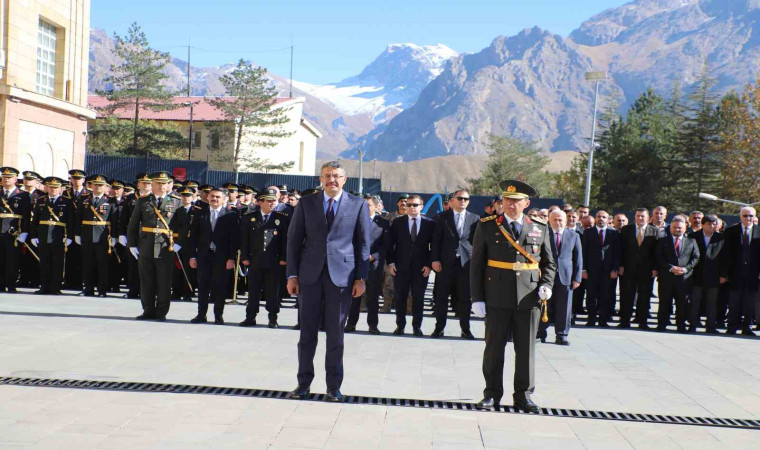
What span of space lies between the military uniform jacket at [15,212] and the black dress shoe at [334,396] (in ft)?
31.2

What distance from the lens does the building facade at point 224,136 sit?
62562 mm

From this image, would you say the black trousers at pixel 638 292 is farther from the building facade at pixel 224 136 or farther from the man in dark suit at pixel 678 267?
the building facade at pixel 224 136

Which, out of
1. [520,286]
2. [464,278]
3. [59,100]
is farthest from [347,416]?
[59,100]

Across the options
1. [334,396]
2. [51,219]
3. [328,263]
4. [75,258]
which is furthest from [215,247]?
[334,396]

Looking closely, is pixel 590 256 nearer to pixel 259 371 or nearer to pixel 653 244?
pixel 653 244

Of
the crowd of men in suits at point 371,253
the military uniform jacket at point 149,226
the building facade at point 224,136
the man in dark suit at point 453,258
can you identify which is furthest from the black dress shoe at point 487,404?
the building facade at point 224,136

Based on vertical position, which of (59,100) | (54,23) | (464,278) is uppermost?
(54,23)

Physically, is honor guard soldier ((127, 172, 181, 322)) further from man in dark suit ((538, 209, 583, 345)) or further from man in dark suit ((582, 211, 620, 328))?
man in dark suit ((582, 211, 620, 328))

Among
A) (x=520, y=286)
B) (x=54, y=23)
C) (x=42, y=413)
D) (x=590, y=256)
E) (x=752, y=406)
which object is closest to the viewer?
(x=42, y=413)

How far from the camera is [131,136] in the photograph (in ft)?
194

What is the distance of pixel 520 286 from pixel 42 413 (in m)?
4.12

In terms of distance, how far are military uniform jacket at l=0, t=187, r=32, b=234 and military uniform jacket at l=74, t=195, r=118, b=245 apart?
920 mm

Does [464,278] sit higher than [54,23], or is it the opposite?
[54,23]

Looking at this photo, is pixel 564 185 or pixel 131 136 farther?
pixel 564 185
